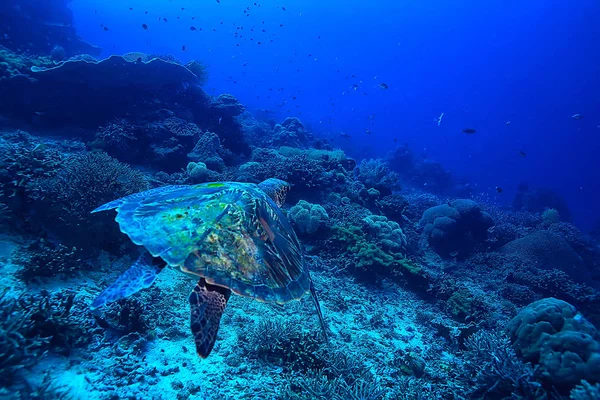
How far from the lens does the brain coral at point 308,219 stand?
7.36m

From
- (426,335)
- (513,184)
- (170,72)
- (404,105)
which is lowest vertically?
(426,335)

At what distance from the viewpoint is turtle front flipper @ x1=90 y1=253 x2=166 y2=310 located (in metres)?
2.62

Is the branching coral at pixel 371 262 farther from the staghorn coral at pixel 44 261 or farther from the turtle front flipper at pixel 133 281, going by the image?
the staghorn coral at pixel 44 261

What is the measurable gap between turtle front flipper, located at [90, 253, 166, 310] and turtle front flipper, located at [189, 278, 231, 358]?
1.71 feet

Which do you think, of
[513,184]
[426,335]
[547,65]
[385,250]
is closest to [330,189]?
[385,250]

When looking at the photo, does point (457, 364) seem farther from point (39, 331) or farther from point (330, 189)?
point (330, 189)

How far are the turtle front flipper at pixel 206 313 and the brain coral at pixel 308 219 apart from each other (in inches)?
172

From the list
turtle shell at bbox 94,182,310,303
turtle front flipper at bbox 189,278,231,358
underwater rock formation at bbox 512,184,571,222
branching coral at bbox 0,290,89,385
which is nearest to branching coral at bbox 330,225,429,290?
turtle shell at bbox 94,182,310,303

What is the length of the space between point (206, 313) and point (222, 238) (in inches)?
33.2

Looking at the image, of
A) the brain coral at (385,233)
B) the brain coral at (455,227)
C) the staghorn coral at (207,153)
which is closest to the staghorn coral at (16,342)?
the staghorn coral at (207,153)

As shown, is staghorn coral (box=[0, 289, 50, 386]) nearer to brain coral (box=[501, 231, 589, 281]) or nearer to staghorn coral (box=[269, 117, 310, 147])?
brain coral (box=[501, 231, 589, 281])

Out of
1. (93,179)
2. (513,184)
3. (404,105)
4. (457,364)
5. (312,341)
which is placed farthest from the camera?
(404,105)

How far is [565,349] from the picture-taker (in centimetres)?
360

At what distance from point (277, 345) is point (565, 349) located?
155 inches
